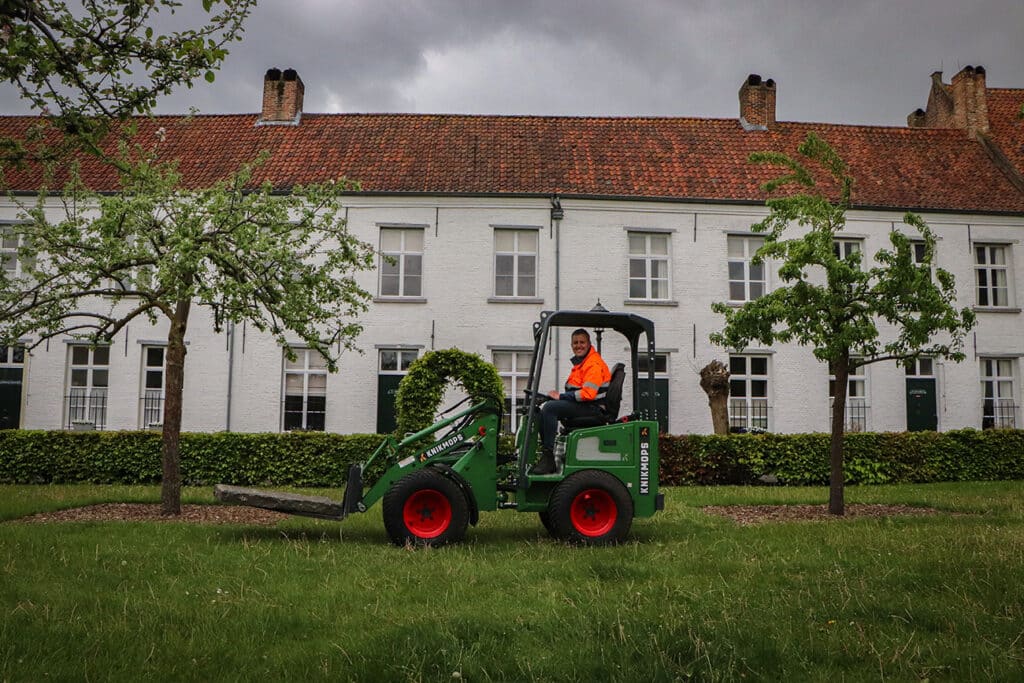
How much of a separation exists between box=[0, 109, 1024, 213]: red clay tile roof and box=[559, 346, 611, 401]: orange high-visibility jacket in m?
12.2

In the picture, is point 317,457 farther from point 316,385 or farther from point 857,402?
point 857,402

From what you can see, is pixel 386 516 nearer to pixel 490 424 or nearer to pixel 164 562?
pixel 490 424

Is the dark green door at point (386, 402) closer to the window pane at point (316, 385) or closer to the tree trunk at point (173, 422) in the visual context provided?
the window pane at point (316, 385)

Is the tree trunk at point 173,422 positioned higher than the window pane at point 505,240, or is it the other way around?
the window pane at point 505,240

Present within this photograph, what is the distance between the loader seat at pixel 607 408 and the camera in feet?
28.3

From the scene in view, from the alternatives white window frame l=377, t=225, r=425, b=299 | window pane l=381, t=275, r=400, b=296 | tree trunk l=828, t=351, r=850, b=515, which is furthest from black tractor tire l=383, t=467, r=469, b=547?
window pane l=381, t=275, r=400, b=296

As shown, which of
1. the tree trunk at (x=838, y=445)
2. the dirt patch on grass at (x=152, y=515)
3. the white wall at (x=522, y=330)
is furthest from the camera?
the white wall at (x=522, y=330)

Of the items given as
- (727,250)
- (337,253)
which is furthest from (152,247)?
(727,250)

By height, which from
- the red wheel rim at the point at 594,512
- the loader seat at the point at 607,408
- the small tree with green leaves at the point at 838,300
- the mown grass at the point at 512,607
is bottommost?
the mown grass at the point at 512,607

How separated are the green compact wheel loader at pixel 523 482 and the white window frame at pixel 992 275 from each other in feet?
53.2

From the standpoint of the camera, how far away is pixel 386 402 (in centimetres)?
1980

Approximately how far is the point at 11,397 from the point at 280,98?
1033 cm

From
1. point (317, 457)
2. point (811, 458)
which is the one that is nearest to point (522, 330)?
point (317, 457)

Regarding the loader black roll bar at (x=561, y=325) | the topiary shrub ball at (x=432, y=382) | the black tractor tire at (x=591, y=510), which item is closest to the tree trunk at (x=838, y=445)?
the loader black roll bar at (x=561, y=325)
